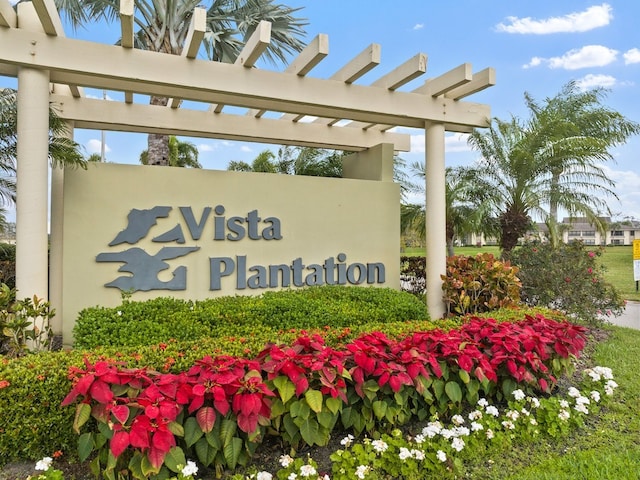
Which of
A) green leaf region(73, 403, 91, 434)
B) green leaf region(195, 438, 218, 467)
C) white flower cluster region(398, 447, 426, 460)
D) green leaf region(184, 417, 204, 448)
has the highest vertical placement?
green leaf region(73, 403, 91, 434)

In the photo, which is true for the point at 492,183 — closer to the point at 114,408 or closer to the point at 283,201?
the point at 283,201

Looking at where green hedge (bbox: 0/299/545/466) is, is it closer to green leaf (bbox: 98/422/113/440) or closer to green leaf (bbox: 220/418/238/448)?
green leaf (bbox: 98/422/113/440)

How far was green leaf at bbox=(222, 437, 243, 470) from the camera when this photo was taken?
253cm

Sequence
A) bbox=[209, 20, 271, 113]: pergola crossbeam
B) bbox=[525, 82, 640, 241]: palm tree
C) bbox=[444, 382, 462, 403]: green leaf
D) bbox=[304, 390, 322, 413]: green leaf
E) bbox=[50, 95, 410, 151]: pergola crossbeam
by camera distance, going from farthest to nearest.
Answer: bbox=[525, 82, 640, 241]: palm tree < bbox=[50, 95, 410, 151]: pergola crossbeam < bbox=[209, 20, 271, 113]: pergola crossbeam < bbox=[444, 382, 462, 403]: green leaf < bbox=[304, 390, 322, 413]: green leaf

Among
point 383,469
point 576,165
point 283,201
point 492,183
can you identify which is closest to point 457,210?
point 492,183

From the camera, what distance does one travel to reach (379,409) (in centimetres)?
295

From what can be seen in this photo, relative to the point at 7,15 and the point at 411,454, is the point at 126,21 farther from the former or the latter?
the point at 411,454

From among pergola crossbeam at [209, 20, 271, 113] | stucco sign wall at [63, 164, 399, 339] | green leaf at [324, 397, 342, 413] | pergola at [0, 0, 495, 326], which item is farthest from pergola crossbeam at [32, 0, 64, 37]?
green leaf at [324, 397, 342, 413]

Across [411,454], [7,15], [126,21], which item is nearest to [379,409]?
[411,454]

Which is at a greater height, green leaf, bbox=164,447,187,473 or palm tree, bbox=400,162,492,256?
palm tree, bbox=400,162,492,256

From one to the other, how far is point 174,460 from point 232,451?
1.07 ft

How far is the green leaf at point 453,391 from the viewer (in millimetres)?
3176

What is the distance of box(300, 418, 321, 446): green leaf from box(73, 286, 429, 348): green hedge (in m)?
1.89

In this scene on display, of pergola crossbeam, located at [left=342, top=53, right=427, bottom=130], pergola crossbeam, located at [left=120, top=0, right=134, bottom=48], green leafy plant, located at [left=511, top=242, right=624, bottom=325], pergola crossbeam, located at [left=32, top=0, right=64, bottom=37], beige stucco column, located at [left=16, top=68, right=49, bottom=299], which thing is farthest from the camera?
green leafy plant, located at [left=511, top=242, right=624, bottom=325]
